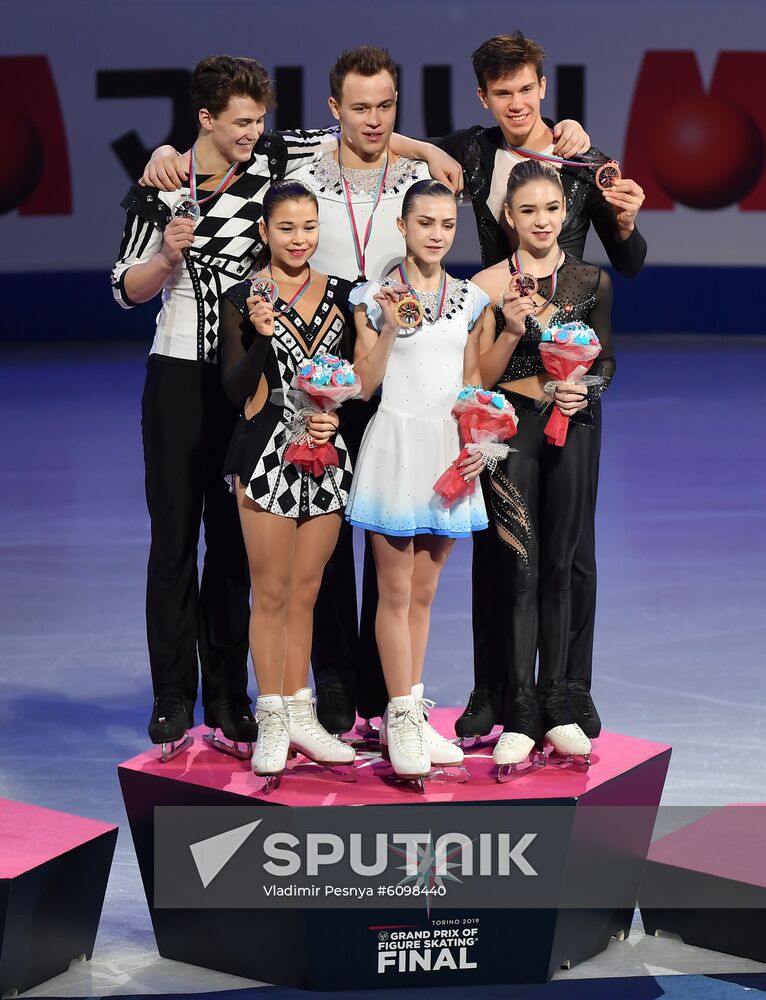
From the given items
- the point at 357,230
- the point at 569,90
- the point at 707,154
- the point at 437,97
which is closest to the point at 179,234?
the point at 357,230

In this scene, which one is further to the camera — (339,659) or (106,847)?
(339,659)

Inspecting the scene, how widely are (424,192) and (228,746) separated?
1.53m

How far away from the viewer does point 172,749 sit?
14.2 feet

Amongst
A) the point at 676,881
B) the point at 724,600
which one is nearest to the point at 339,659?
the point at 676,881

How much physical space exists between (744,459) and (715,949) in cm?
591

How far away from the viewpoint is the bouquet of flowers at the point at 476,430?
398 cm

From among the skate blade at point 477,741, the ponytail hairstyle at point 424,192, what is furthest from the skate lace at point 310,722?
the ponytail hairstyle at point 424,192

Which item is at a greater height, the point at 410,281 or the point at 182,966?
the point at 410,281

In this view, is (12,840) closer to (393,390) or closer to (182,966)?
(182,966)

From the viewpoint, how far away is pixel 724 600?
726cm

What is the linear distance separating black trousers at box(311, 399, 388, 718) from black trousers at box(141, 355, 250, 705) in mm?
214

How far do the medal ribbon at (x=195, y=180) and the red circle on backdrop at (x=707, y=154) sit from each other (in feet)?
33.2

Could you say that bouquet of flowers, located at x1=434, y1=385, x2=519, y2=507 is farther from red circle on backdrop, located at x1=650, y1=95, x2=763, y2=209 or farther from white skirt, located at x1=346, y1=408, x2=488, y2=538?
red circle on backdrop, located at x1=650, y1=95, x2=763, y2=209

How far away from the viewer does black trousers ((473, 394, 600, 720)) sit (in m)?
4.20
